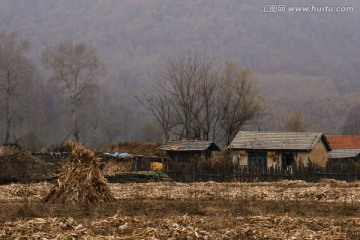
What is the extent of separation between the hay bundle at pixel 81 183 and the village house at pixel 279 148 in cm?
2310

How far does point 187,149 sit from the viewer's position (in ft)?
139

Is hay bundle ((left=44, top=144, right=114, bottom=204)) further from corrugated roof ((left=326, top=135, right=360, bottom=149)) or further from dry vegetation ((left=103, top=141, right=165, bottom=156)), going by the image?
corrugated roof ((left=326, top=135, right=360, bottom=149))

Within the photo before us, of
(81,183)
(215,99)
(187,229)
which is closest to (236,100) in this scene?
(215,99)

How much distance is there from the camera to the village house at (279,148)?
39.6 meters

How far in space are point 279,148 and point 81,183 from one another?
82.8ft

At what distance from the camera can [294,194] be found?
63.3 ft

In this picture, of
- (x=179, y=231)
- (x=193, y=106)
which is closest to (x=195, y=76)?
(x=193, y=106)

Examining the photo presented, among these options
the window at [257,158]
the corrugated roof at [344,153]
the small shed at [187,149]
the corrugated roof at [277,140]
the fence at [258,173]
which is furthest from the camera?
the corrugated roof at [344,153]

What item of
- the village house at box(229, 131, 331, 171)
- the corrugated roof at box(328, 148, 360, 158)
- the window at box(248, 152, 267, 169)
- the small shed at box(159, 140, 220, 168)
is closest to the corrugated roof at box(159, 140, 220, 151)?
the small shed at box(159, 140, 220, 168)

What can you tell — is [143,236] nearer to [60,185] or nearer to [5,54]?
[60,185]

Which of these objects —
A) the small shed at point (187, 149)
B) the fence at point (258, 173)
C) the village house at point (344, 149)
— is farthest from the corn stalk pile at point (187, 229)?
the village house at point (344, 149)

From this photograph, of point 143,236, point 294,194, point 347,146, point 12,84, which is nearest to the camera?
point 143,236

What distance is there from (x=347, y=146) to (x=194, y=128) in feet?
54.6

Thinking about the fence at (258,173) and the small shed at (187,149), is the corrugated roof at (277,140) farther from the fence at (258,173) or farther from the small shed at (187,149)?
the fence at (258,173)
